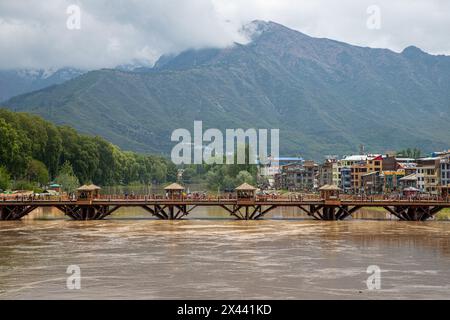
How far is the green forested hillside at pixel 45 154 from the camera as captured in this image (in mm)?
104688

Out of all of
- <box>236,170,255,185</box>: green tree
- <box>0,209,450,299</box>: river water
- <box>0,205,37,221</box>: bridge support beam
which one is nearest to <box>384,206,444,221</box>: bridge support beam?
<box>0,209,450,299</box>: river water

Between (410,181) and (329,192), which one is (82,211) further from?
(410,181)

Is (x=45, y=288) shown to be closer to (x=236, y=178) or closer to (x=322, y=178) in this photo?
(x=236, y=178)

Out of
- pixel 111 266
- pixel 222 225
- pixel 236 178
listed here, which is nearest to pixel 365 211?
pixel 222 225

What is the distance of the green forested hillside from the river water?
4139 cm

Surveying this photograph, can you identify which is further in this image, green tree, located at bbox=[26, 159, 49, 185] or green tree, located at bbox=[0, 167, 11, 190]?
green tree, located at bbox=[26, 159, 49, 185]

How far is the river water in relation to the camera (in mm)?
32406

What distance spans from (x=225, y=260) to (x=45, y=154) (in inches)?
3645

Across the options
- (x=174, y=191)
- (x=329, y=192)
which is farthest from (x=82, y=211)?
(x=329, y=192)

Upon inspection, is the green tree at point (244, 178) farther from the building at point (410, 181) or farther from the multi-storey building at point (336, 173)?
the multi-storey building at point (336, 173)

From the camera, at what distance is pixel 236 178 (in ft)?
460

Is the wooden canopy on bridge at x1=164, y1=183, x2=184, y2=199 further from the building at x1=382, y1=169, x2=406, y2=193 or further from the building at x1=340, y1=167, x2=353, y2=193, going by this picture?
the building at x1=340, y1=167, x2=353, y2=193

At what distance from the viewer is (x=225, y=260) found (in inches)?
1651
